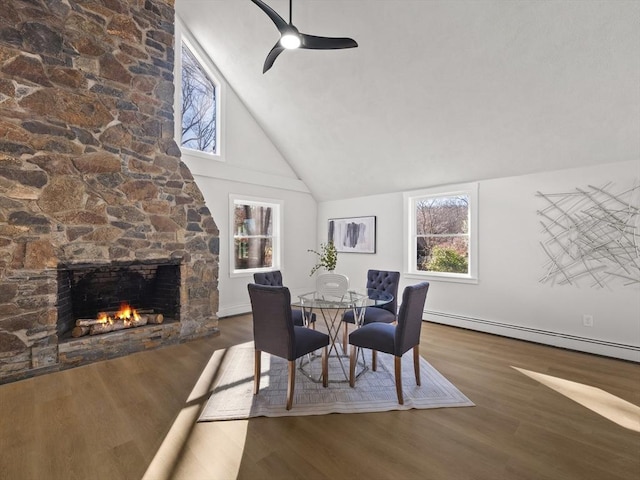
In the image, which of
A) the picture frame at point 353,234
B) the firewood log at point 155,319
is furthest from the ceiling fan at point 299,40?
the picture frame at point 353,234

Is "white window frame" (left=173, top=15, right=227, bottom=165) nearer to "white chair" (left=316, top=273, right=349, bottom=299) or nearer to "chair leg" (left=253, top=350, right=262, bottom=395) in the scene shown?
"white chair" (left=316, top=273, right=349, bottom=299)

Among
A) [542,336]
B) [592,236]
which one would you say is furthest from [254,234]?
[592,236]

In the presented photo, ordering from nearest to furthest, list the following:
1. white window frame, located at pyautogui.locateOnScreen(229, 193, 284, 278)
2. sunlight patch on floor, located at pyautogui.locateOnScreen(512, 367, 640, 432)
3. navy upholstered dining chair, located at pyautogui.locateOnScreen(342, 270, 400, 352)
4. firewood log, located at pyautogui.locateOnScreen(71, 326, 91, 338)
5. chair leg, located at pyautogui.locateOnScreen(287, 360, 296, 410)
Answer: sunlight patch on floor, located at pyautogui.locateOnScreen(512, 367, 640, 432), chair leg, located at pyautogui.locateOnScreen(287, 360, 296, 410), firewood log, located at pyautogui.locateOnScreen(71, 326, 91, 338), navy upholstered dining chair, located at pyautogui.locateOnScreen(342, 270, 400, 352), white window frame, located at pyautogui.locateOnScreen(229, 193, 284, 278)

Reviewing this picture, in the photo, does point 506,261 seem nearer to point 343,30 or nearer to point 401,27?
point 401,27

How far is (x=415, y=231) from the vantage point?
17.4ft

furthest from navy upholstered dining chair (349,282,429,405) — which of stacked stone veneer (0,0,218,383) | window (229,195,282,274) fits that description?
Answer: window (229,195,282,274)

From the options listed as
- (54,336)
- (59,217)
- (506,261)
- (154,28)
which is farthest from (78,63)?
(506,261)

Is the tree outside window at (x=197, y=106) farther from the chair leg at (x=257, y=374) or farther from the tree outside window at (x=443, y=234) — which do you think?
the tree outside window at (x=443, y=234)

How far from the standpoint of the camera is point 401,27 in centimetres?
315

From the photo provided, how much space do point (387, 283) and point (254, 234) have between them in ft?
9.10

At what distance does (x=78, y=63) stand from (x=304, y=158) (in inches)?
135

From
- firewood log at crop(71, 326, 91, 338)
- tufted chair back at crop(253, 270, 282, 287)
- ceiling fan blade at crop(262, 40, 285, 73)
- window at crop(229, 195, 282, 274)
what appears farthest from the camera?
window at crop(229, 195, 282, 274)

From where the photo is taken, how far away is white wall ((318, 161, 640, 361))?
11.2 feet

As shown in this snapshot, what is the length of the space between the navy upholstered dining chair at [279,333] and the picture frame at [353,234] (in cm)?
338
